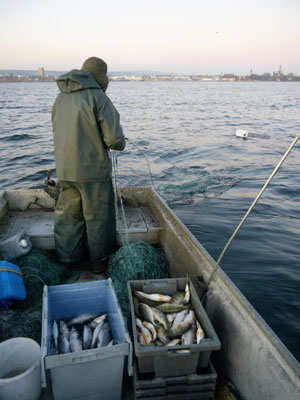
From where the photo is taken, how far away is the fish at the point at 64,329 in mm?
3014

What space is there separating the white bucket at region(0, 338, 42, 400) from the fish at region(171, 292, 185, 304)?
4.46 feet

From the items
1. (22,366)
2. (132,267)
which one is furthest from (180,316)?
(22,366)

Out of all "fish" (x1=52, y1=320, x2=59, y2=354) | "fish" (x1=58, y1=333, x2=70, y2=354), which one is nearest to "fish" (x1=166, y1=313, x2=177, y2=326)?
"fish" (x1=58, y1=333, x2=70, y2=354)

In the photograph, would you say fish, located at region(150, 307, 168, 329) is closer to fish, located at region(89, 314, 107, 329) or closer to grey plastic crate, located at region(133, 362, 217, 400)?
grey plastic crate, located at region(133, 362, 217, 400)

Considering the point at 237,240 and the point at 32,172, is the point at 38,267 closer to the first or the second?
the point at 237,240

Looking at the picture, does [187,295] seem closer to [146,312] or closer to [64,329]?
[146,312]

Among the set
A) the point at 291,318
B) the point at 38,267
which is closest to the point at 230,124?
the point at 291,318

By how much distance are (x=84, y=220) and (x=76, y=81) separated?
1.93 metres

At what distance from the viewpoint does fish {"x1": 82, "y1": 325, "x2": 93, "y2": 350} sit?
9.61ft

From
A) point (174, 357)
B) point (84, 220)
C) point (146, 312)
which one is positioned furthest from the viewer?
point (84, 220)

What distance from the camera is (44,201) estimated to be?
5.93m

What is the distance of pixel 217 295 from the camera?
3084mm

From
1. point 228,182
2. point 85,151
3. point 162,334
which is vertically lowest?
point 228,182

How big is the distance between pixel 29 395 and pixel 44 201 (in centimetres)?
391
